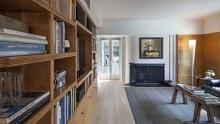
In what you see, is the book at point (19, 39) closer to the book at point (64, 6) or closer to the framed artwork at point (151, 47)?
the book at point (64, 6)

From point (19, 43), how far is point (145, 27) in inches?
323

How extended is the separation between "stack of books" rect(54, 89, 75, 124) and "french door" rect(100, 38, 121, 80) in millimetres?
8390

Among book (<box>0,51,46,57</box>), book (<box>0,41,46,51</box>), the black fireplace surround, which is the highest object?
book (<box>0,41,46,51</box>)

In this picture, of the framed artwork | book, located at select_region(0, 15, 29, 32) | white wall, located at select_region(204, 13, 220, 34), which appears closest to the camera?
book, located at select_region(0, 15, 29, 32)

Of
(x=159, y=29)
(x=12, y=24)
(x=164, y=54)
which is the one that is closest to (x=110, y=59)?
(x=164, y=54)

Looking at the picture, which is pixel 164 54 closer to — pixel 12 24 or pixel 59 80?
pixel 59 80

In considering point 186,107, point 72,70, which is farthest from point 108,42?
point 72,70

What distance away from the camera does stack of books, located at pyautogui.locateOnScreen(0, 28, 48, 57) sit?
0.77 m

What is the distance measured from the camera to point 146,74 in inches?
359

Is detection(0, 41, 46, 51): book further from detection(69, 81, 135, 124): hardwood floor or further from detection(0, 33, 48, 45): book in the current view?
detection(69, 81, 135, 124): hardwood floor

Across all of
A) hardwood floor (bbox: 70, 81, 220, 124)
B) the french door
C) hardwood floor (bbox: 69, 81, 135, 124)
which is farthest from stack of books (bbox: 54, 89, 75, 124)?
the french door

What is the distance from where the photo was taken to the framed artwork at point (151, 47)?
351 inches

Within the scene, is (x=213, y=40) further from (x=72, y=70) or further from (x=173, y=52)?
(x=72, y=70)

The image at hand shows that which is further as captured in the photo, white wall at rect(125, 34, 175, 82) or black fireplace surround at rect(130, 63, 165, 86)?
black fireplace surround at rect(130, 63, 165, 86)
